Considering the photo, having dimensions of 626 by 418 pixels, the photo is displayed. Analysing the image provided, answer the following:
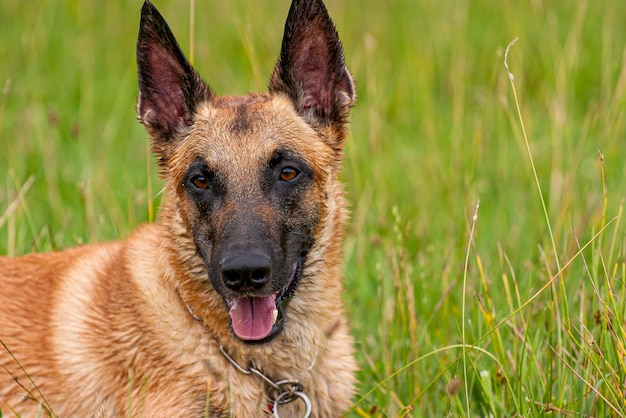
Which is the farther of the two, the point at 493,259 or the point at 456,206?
the point at 456,206

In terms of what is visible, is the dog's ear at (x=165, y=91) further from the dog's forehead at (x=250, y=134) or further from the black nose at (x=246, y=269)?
the black nose at (x=246, y=269)

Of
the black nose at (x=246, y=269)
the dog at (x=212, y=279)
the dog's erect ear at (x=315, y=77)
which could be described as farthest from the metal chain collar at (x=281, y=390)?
the dog's erect ear at (x=315, y=77)

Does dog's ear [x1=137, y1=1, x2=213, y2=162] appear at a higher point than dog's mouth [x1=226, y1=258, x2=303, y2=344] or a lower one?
higher

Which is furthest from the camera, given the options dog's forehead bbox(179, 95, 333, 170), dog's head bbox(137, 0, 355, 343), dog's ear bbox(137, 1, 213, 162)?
dog's ear bbox(137, 1, 213, 162)

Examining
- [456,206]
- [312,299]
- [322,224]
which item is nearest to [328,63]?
[322,224]

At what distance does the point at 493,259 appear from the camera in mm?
5691

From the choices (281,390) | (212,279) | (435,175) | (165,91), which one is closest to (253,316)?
(212,279)

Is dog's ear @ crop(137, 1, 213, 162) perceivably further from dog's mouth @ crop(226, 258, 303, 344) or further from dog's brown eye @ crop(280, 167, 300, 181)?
dog's mouth @ crop(226, 258, 303, 344)

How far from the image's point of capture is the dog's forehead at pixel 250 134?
3.96 meters

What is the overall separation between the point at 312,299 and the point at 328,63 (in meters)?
1.15

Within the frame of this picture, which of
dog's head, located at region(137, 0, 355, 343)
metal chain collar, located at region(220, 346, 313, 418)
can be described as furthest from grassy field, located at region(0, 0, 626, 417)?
dog's head, located at region(137, 0, 355, 343)

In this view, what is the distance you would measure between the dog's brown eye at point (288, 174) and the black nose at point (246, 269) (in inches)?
19.5

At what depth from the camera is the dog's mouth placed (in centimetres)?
380

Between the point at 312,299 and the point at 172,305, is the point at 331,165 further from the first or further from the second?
the point at 172,305
